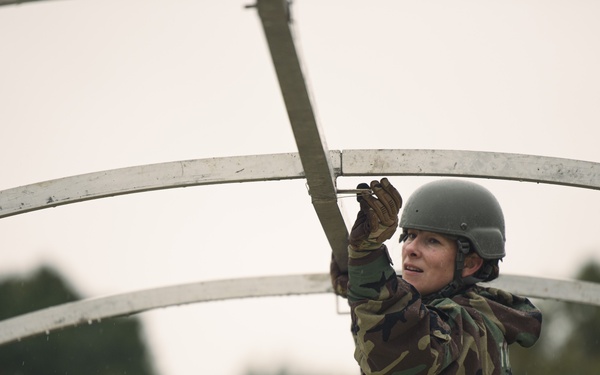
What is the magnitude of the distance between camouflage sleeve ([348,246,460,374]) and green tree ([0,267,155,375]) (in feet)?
157

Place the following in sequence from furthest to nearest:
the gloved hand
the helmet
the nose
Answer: the helmet, the nose, the gloved hand

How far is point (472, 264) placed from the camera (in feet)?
21.6

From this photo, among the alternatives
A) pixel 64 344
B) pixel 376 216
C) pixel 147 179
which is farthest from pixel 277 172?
pixel 64 344

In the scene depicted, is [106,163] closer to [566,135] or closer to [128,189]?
[128,189]

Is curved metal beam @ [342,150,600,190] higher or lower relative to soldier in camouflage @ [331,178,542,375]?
higher

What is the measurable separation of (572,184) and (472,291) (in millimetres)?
959

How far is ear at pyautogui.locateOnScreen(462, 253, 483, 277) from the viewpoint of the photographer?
6.54 metres

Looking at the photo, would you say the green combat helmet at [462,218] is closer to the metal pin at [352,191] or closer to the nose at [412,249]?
the nose at [412,249]

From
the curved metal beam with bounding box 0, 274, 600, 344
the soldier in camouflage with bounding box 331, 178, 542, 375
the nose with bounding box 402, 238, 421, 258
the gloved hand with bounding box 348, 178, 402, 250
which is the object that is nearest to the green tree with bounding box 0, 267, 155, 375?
the curved metal beam with bounding box 0, 274, 600, 344

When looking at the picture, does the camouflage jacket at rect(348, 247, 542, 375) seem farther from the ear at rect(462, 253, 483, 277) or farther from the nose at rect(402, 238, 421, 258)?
the ear at rect(462, 253, 483, 277)

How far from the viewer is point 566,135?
8.55 metres

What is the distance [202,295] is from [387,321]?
349 cm

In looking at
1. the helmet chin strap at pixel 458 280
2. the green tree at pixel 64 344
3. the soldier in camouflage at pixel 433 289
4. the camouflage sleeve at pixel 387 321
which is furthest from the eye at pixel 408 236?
the green tree at pixel 64 344

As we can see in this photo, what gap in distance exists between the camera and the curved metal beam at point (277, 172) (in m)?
6.39
